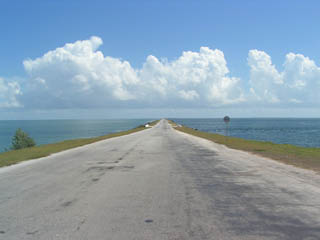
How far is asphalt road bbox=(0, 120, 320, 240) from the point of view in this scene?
495cm

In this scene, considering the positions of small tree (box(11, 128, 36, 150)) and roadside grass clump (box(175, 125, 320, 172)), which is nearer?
roadside grass clump (box(175, 125, 320, 172))

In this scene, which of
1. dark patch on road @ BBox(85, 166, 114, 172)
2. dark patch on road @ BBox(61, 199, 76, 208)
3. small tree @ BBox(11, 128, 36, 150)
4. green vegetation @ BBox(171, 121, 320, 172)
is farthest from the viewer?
small tree @ BBox(11, 128, 36, 150)

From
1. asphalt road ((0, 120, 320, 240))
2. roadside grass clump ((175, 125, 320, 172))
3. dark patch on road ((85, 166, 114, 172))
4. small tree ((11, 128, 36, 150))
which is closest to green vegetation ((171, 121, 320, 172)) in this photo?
roadside grass clump ((175, 125, 320, 172))

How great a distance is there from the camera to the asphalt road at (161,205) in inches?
195

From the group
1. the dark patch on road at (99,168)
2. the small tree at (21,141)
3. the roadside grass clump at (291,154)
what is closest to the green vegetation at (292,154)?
the roadside grass clump at (291,154)

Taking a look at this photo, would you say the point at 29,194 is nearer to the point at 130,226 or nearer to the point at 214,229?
the point at 130,226

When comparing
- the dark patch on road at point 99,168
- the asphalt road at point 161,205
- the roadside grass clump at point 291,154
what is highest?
the asphalt road at point 161,205

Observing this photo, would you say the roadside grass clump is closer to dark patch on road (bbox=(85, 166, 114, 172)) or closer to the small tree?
dark patch on road (bbox=(85, 166, 114, 172))

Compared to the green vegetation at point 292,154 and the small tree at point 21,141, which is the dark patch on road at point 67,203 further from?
the small tree at point 21,141

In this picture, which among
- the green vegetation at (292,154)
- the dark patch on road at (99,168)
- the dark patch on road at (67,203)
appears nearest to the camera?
the dark patch on road at (67,203)

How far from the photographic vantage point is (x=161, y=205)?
6.49 metres

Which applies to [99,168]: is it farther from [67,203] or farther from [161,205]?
[161,205]

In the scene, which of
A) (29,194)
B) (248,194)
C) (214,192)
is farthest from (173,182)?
(29,194)

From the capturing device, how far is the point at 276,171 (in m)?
11.1
